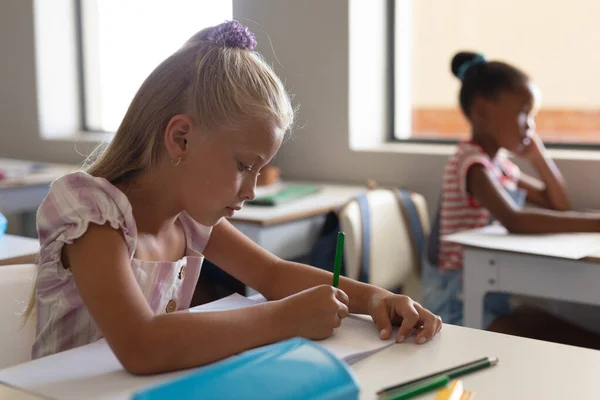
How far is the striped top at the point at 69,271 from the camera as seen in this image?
3.61 feet

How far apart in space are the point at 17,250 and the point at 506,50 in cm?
224

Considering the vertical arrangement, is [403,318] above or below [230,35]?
below

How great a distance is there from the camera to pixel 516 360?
103 centimetres

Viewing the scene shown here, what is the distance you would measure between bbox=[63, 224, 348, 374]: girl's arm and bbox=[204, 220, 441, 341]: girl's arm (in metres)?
0.11

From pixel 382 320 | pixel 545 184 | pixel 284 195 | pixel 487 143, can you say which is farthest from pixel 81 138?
pixel 382 320

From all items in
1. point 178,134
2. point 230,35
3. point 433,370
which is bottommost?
point 433,370

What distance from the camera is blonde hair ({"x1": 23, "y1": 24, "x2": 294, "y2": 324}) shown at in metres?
1.14

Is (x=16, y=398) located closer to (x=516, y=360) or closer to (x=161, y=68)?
(x=161, y=68)

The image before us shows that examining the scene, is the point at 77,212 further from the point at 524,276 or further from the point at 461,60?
the point at 461,60

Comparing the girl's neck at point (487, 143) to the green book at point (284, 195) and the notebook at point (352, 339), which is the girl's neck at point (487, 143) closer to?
the green book at point (284, 195)

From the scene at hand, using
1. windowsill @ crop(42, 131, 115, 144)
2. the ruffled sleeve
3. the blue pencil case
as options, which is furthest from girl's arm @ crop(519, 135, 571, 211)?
windowsill @ crop(42, 131, 115, 144)

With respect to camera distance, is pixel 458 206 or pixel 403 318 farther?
pixel 458 206

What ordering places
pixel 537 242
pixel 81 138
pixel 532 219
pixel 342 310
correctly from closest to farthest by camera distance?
pixel 342 310
pixel 537 242
pixel 532 219
pixel 81 138

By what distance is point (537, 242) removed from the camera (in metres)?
2.08
